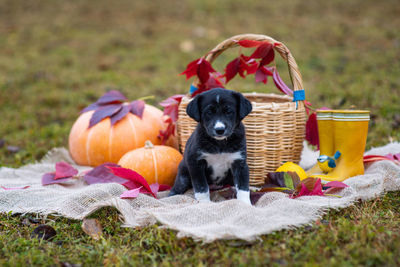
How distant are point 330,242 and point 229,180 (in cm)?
128

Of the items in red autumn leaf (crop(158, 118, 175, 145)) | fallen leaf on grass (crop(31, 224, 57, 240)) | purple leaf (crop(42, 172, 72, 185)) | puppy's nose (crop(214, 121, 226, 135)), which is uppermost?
puppy's nose (crop(214, 121, 226, 135))

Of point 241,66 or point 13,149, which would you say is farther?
point 13,149

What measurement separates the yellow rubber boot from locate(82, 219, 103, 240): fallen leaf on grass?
233cm

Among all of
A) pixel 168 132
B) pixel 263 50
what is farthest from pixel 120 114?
pixel 263 50

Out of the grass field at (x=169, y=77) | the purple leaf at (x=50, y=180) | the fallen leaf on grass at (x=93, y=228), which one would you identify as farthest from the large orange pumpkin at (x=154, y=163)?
the fallen leaf on grass at (x=93, y=228)

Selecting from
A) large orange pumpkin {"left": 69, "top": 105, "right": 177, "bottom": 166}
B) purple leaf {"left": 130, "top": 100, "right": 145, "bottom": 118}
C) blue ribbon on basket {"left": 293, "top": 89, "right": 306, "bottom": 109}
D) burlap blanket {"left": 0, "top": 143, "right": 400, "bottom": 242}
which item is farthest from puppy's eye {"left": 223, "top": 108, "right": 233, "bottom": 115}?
purple leaf {"left": 130, "top": 100, "right": 145, "bottom": 118}

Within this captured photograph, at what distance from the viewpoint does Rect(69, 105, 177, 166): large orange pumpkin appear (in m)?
4.45

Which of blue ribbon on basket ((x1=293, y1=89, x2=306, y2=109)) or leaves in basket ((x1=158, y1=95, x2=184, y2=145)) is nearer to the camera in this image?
blue ribbon on basket ((x1=293, y1=89, x2=306, y2=109))

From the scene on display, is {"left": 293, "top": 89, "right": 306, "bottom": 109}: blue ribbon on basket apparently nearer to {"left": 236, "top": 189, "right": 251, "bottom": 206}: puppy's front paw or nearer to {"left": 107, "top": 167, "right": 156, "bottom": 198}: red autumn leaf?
{"left": 236, "top": 189, "right": 251, "bottom": 206}: puppy's front paw

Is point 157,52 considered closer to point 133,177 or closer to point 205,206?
point 133,177

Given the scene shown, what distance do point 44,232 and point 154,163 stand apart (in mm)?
1409

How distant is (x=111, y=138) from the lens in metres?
4.43

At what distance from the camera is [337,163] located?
3602 millimetres

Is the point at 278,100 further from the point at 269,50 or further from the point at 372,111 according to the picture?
the point at 372,111
